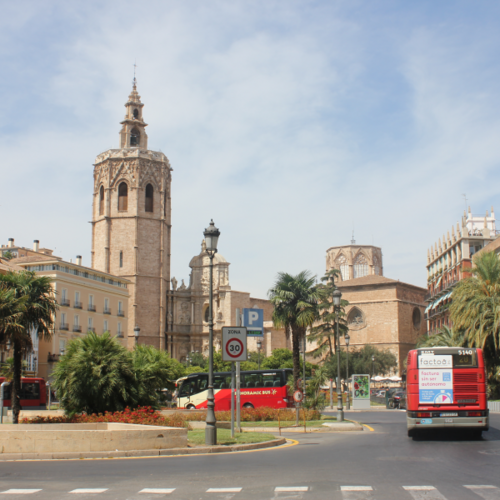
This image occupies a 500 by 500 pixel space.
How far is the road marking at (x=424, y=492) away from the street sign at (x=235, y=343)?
7.88 m

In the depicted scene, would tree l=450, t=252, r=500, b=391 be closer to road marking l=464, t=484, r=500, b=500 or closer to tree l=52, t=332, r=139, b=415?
tree l=52, t=332, r=139, b=415

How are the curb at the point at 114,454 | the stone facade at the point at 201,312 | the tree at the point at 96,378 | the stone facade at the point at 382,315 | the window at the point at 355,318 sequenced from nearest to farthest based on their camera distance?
the curb at the point at 114,454, the tree at the point at 96,378, the stone facade at the point at 382,315, the stone facade at the point at 201,312, the window at the point at 355,318

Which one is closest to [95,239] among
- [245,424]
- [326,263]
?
[326,263]

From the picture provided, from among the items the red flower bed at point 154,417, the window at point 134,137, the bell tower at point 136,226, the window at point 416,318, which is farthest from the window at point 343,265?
→ the red flower bed at point 154,417

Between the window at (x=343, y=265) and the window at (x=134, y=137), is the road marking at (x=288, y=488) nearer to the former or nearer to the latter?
the window at (x=134, y=137)

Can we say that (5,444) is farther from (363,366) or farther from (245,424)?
(363,366)

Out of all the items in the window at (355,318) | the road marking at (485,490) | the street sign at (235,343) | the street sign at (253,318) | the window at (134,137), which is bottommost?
the road marking at (485,490)

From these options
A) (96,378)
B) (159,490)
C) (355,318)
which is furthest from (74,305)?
(159,490)

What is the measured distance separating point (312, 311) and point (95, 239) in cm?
5576

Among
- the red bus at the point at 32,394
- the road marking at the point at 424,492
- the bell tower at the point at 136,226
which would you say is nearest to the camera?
the road marking at the point at 424,492

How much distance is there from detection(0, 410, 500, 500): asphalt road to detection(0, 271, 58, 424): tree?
14.8 metres

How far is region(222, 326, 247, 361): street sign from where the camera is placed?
1623 centimetres

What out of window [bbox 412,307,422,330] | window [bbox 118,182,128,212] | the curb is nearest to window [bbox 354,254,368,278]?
window [bbox 412,307,422,330]

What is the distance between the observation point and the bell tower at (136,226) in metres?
80.8
